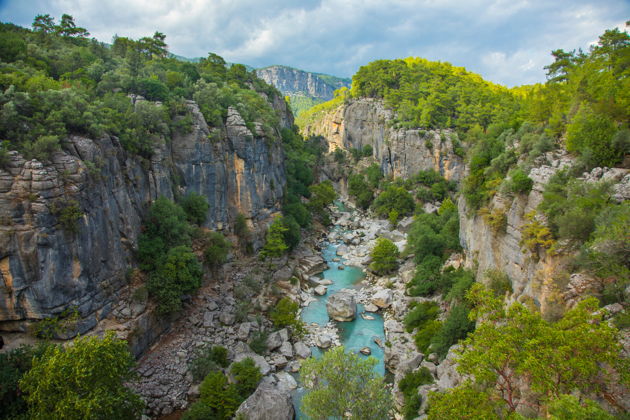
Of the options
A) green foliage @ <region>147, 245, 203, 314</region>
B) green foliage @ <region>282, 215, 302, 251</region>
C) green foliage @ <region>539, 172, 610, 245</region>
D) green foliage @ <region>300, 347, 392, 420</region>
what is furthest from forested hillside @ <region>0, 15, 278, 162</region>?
green foliage @ <region>539, 172, 610, 245</region>

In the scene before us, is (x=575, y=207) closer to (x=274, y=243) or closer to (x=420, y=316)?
(x=420, y=316)

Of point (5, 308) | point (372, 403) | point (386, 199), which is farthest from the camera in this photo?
point (386, 199)

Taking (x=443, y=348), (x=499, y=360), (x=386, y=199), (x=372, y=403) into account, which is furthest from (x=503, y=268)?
(x=386, y=199)

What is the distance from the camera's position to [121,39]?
43.6 m

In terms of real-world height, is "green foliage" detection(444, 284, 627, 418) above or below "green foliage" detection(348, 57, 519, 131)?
below

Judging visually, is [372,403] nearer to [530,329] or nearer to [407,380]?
[407,380]

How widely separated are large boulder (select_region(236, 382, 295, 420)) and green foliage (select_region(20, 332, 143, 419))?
6.24 meters

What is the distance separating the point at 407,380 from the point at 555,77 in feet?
97.7

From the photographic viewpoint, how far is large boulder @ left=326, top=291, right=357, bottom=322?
100 feet

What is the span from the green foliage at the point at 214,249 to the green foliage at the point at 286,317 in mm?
6559

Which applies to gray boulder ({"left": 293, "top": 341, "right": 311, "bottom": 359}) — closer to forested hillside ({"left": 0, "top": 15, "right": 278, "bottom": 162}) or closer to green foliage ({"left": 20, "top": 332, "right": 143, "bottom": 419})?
green foliage ({"left": 20, "top": 332, "right": 143, "bottom": 419})

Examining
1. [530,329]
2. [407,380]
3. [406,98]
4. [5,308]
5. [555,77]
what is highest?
[406,98]

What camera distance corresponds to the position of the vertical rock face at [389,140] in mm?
58219

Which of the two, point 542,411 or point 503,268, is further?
point 503,268
